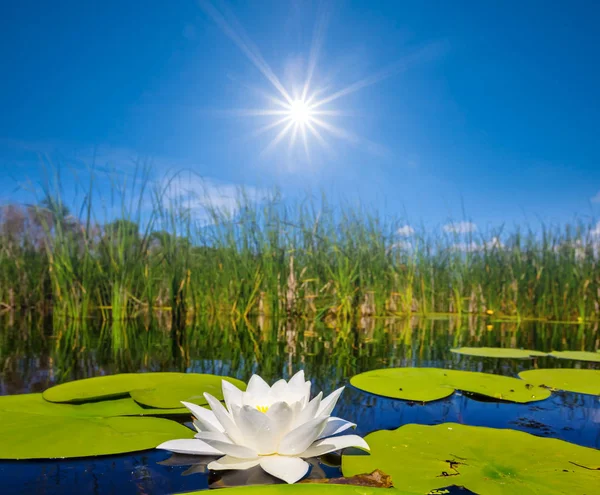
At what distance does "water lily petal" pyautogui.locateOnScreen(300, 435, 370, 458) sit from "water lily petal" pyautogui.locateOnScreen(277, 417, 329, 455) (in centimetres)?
3

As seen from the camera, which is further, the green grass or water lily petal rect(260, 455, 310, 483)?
the green grass

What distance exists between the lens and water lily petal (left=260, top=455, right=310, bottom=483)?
823 millimetres

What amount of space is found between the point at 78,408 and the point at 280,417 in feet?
2.80

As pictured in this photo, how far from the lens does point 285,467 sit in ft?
2.85

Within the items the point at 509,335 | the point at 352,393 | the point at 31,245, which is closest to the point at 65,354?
the point at 352,393

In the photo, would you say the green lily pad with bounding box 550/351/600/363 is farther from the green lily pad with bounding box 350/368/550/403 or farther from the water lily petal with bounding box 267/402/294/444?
the water lily petal with bounding box 267/402/294/444

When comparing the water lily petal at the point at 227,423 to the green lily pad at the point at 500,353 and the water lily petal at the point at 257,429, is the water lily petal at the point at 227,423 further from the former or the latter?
the green lily pad at the point at 500,353

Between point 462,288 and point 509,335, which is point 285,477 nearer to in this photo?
point 509,335

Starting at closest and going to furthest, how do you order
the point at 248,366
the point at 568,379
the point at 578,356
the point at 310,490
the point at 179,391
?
the point at 310,490 < the point at 179,391 < the point at 568,379 < the point at 248,366 < the point at 578,356

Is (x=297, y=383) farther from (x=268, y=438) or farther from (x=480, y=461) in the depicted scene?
(x=480, y=461)

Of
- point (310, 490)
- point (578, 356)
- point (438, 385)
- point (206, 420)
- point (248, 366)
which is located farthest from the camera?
point (578, 356)

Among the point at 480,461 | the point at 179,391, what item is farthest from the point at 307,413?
the point at 179,391

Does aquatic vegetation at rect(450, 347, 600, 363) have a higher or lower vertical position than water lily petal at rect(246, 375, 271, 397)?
lower

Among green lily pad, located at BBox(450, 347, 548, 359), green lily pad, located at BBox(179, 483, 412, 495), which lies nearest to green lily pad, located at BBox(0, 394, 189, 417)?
green lily pad, located at BBox(179, 483, 412, 495)
